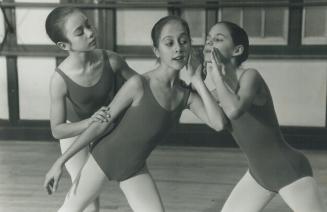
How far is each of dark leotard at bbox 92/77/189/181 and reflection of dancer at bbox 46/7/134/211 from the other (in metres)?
0.12

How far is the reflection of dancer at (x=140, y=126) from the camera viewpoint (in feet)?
6.17

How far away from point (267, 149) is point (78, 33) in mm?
862

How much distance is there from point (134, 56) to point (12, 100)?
131 centimetres

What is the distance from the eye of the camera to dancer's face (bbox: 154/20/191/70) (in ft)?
6.08

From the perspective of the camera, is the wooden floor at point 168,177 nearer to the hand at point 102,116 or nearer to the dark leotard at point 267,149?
the dark leotard at point 267,149

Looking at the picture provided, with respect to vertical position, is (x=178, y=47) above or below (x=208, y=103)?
above

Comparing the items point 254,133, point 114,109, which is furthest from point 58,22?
point 254,133

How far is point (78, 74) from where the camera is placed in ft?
6.56

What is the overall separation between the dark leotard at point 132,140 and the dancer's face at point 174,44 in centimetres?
14

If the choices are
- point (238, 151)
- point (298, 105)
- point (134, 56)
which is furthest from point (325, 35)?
point (134, 56)

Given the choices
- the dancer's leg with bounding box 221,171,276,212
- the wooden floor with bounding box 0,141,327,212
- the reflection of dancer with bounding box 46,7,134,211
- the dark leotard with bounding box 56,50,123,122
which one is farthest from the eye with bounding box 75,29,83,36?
the wooden floor with bounding box 0,141,327,212

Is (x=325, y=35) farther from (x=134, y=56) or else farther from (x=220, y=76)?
(x=220, y=76)

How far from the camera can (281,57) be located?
4.48m

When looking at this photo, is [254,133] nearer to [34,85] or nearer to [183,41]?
[183,41]
